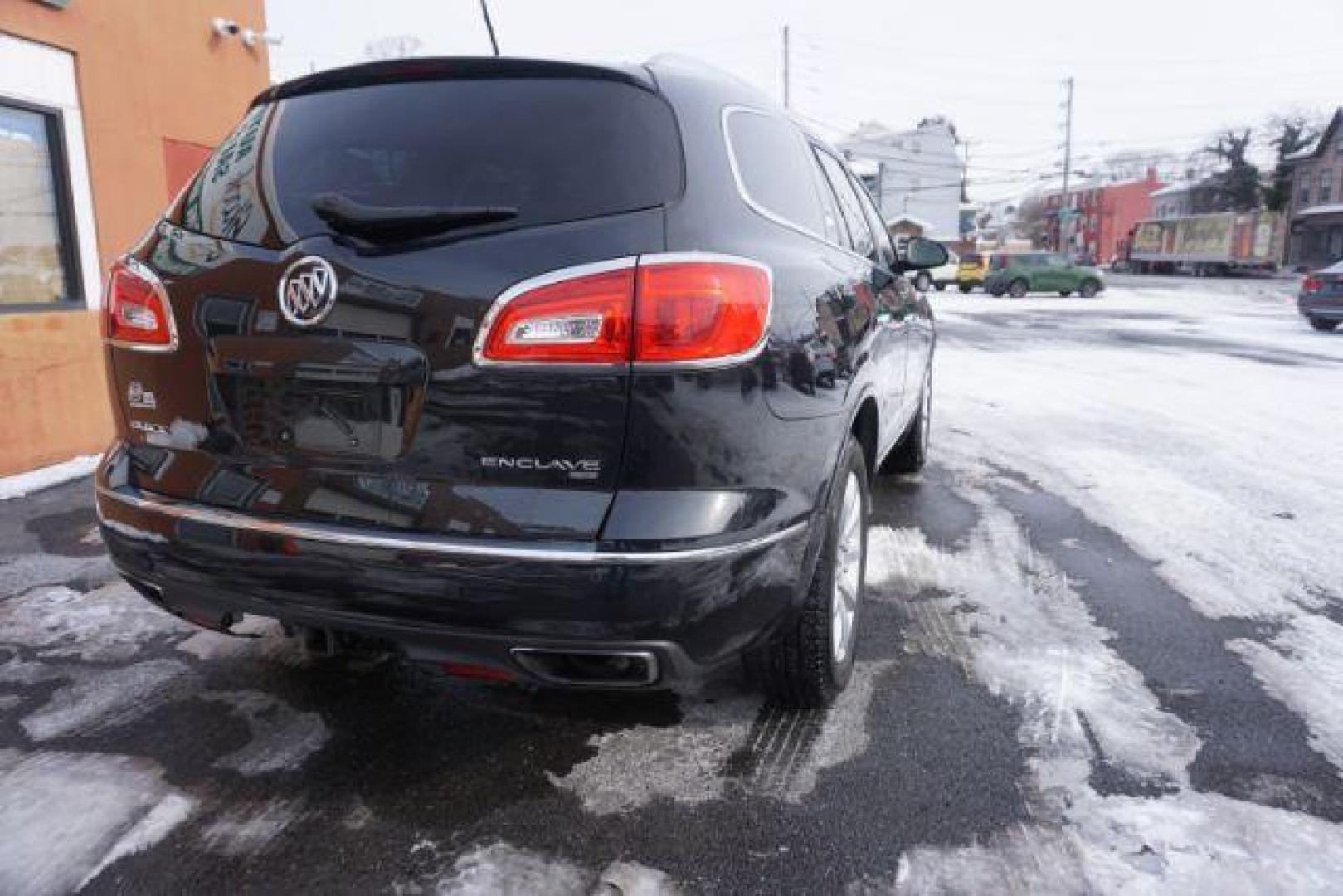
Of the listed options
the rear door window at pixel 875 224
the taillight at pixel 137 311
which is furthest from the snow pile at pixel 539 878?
the rear door window at pixel 875 224

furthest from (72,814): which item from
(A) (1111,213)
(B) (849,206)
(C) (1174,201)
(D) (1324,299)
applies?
(A) (1111,213)

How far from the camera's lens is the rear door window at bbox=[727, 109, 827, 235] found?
2.39 m

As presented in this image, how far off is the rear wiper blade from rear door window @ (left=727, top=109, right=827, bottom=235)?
2.13ft

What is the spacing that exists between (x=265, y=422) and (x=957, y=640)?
235cm

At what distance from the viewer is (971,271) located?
119 ft

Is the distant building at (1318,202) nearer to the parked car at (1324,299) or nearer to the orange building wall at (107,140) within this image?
the parked car at (1324,299)

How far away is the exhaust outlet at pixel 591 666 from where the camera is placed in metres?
1.94

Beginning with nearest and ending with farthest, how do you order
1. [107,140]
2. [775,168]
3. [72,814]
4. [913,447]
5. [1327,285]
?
1. [72,814]
2. [775,168]
3. [913,447]
4. [107,140]
5. [1327,285]

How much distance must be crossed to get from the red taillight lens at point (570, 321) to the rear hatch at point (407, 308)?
4cm

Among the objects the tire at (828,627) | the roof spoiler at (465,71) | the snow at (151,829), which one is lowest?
the snow at (151,829)

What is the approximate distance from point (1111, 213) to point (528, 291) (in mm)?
97134

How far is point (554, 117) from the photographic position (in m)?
2.16

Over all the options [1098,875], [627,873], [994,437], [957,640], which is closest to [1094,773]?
[1098,875]

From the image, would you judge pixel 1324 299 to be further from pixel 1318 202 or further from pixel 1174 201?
pixel 1174 201
